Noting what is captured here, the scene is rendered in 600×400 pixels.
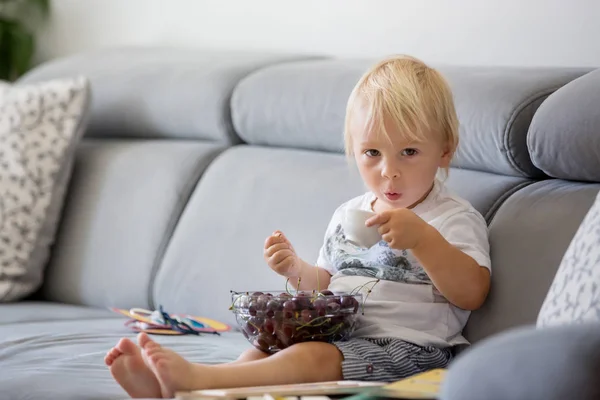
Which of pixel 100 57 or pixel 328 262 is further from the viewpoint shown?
pixel 100 57

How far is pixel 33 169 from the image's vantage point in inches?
93.7

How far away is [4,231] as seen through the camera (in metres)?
2.35

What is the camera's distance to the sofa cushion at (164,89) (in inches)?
91.8

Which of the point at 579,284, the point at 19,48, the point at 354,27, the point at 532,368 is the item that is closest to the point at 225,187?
the point at 354,27

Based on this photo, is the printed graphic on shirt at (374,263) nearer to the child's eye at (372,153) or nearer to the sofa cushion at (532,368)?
the child's eye at (372,153)

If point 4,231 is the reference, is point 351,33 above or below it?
above

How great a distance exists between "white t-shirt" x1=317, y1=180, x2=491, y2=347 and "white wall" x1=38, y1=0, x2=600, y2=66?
622 millimetres

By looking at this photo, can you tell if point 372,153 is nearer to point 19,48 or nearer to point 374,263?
point 374,263

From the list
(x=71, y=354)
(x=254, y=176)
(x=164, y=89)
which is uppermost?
(x=164, y=89)

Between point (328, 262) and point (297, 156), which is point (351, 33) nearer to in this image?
point (297, 156)

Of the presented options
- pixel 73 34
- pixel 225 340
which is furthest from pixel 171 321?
pixel 73 34

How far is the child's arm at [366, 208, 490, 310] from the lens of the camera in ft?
4.83

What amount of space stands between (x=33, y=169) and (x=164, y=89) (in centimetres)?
37

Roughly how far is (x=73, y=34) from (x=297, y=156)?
1.55 m
